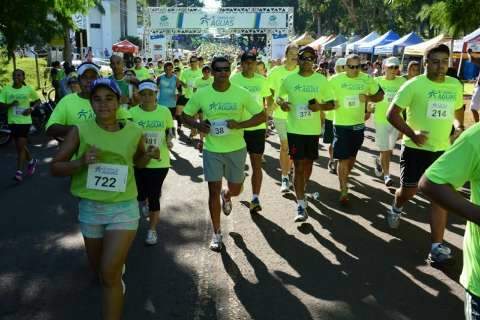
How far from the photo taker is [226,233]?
19.8 feet

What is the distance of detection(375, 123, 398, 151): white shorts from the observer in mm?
8234

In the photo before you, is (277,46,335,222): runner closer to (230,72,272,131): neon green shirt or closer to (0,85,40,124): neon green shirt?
(230,72,272,131): neon green shirt

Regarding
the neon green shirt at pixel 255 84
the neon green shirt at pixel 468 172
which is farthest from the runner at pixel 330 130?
the neon green shirt at pixel 468 172

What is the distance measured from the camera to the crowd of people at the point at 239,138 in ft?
11.0

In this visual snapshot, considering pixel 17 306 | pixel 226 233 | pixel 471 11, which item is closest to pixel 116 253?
pixel 17 306

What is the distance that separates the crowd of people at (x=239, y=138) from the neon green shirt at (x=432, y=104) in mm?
10

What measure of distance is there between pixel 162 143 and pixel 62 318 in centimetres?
228

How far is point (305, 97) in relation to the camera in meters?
6.36

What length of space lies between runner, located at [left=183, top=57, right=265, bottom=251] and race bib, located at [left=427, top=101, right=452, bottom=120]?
1.69 metres

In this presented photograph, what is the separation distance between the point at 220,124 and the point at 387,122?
387 centimetres

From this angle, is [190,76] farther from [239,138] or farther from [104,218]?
[104,218]

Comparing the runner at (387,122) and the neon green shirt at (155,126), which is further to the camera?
the runner at (387,122)

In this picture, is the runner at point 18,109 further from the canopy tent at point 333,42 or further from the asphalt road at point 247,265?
the canopy tent at point 333,42

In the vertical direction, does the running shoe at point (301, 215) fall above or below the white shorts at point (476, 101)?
below
